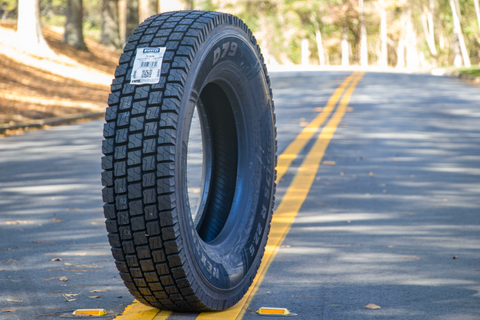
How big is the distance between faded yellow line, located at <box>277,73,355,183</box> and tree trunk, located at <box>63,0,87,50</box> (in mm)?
12118

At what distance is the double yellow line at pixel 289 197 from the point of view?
3.11 m

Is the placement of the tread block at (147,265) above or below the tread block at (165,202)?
below

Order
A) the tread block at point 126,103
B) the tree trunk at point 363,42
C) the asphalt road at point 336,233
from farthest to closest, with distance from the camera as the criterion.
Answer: the tree trunk at point 363,42, the asphalt road at point 336,233, the tread block at point 126,103

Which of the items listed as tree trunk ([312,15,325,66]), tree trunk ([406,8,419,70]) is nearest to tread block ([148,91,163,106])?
tree trunk ([406,8,419,70])

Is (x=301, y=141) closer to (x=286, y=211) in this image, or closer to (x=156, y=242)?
(x=286, y=211)

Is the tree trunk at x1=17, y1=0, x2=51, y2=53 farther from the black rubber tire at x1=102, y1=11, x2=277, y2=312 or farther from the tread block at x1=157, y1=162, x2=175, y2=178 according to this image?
the tread block at x1=157, y1=162, x2=175, y2=178

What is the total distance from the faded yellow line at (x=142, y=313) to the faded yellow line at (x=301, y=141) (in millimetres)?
3662

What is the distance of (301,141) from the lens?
9.35 m

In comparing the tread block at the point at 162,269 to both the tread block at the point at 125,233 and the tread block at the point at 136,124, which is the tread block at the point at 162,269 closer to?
the tread block at the point at 125,233

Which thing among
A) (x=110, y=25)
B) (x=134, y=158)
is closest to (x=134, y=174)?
(x=134, y=158)

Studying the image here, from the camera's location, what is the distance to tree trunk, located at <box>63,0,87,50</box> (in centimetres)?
2355

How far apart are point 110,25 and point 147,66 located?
26392mm

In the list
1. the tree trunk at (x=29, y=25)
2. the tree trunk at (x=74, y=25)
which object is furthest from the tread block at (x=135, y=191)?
the tree trunk at (x=74, y=25)

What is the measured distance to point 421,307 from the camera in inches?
126
